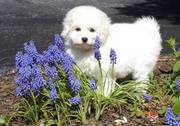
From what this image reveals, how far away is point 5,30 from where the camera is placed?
947 centimetres

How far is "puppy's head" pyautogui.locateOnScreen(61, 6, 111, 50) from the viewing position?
198 inches

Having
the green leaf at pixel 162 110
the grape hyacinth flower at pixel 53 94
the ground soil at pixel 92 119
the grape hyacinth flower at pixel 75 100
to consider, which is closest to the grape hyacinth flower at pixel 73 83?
the grape hyacinth flower at pixel 75 100

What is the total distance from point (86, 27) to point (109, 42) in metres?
0.32

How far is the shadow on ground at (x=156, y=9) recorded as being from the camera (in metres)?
10.8

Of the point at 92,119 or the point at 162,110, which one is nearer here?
the point at 92,119

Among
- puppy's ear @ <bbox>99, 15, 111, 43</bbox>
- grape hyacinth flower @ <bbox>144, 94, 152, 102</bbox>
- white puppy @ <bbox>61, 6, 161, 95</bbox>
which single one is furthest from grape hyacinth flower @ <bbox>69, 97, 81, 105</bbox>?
puppy's ear @ <bbox>99, 15, 111, 43</bbox>

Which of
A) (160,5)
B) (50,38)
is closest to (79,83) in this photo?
(50,38)

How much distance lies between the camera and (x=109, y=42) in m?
5.27

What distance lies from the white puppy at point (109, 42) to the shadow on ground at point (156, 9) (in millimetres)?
4734

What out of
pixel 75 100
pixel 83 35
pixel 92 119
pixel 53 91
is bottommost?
pixel 92 119

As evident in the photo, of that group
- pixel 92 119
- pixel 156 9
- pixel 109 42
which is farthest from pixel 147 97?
pixel 156 9

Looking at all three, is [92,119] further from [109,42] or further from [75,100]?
[109,42]

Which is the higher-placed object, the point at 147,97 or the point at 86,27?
the point at 86,27

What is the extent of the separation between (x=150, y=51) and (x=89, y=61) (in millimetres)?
730
